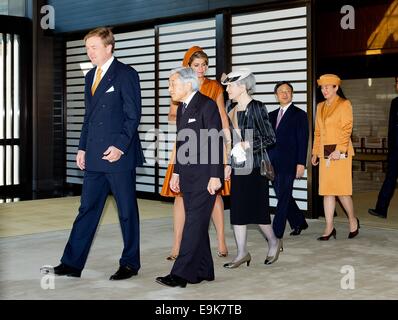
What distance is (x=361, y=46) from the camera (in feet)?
33.9

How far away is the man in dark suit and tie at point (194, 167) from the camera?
172 inches

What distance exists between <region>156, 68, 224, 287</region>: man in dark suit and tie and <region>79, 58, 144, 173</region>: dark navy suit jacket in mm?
288

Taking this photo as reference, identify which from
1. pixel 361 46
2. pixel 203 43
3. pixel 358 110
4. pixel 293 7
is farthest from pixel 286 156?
pixel 358 110

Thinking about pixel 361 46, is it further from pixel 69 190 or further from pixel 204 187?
pixel 204 187

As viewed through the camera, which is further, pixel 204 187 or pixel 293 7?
pixel 293 7

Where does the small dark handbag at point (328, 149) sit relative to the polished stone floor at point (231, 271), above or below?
above

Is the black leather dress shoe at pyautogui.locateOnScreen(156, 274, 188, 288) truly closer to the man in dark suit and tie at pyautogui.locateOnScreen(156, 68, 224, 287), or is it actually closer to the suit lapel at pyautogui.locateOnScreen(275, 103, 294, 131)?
the man in dark suit and tie at pyautogui.locateOnScreen(156, 68, 224, 287)

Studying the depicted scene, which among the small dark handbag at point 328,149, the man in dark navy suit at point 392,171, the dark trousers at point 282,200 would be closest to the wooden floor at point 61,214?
the man in dark navy suit at point 392,171

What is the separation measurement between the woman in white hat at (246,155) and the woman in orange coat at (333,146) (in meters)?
1.32

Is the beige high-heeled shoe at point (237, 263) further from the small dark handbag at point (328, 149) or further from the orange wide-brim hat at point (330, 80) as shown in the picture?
the orange wide-brim hat at point (330, 80)

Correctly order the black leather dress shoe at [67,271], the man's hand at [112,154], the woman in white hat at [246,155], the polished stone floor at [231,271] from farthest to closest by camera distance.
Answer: the woman in white hat at [246,155] → the black leather dress shoe at [67,271] → the man's hand at [112,154] → the polished stone floor at [231,271]

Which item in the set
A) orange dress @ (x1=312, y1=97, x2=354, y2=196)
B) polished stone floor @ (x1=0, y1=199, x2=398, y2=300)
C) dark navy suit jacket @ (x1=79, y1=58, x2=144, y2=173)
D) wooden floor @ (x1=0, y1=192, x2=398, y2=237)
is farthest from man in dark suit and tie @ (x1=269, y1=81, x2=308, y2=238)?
dark navy suit jacket @ (x1=79, y1=58, x2=144, y2=173)

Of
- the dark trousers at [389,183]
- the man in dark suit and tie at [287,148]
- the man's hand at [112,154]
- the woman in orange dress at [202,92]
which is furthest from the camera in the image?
the dark trousers at [389,183]
